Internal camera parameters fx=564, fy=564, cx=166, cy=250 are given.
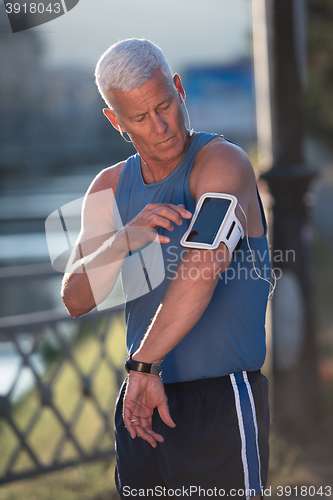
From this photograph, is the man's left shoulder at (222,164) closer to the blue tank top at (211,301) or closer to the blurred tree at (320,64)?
the blue tank top at (211,301)

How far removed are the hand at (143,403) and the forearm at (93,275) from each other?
0.30 metres

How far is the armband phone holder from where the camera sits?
1402mm

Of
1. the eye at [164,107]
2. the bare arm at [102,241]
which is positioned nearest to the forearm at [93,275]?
the bare arm at [102,241]

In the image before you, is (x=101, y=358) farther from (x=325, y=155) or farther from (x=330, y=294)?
(x=325, y=155)

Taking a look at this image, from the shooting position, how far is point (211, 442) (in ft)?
5.23

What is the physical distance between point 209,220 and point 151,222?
0.49 ft

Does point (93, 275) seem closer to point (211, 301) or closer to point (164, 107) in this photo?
point (211, 301)

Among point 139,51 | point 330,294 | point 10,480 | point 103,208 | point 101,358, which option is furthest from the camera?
point 330,294

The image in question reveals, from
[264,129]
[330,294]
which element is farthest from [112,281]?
[330,294]

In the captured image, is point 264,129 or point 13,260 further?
point 13,260

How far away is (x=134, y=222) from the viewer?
4.91 feet

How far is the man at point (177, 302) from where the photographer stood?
4.80ft

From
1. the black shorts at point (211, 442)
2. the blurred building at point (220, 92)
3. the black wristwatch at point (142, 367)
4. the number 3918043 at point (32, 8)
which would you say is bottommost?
the blurred building at point (220, 92)

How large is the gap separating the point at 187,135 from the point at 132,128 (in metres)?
0.17
